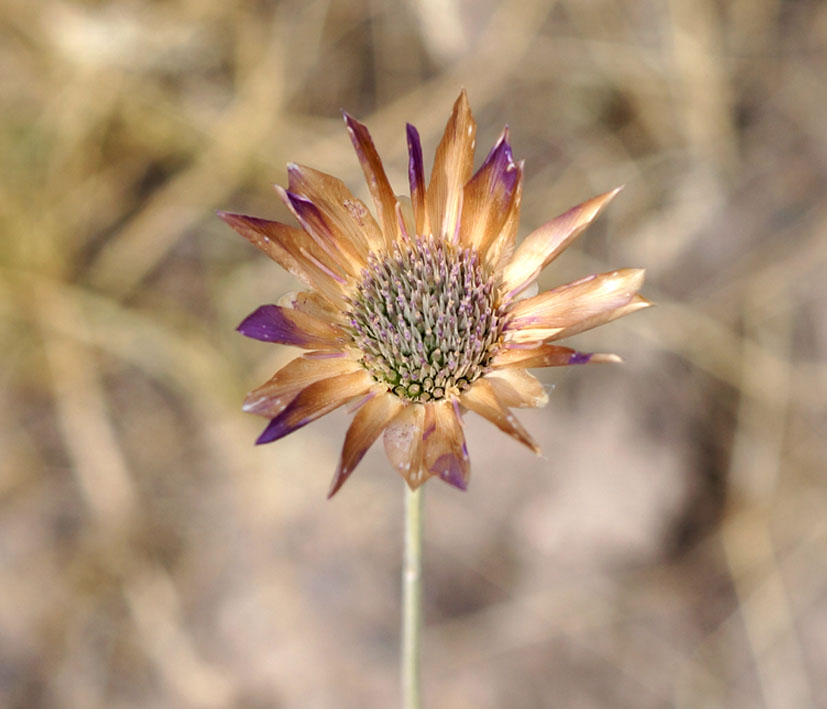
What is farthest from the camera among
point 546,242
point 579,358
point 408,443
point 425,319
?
point 425,319

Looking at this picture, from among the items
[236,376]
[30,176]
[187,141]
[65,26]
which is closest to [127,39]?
[65,26]

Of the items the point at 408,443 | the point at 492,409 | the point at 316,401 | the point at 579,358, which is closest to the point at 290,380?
the point at 316,401

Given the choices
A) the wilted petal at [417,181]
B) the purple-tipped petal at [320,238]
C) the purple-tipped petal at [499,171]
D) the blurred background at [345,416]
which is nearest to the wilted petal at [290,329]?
the purple-tipped petal at [320,238]

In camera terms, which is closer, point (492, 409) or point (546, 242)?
point (492, 409)

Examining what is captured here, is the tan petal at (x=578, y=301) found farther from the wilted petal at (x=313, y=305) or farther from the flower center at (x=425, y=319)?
the wilted petal at (x=313, y=305)

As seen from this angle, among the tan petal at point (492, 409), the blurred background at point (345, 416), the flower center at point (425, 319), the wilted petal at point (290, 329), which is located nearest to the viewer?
the tan petal at point (492, 409)

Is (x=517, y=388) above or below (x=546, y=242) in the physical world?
below

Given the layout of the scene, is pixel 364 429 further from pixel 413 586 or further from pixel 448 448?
pixel 413 586
